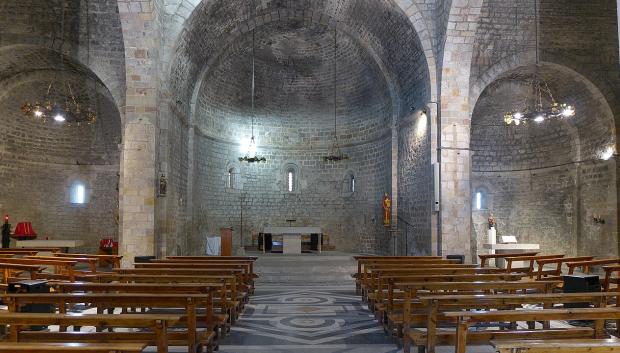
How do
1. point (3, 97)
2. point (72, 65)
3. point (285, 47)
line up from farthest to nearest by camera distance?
1. point (285, 47)
2. point (3, 97)
3. point (72, 65)

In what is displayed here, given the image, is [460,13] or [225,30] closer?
[460,13]

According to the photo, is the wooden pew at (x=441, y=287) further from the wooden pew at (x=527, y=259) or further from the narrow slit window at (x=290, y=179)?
the narrow slit window at (x=290, y=179)

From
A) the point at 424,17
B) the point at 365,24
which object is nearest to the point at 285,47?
the point at 365,24

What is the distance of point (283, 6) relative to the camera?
17719 millimetres

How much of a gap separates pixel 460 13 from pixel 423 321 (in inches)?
404

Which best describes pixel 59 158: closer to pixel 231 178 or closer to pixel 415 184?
pixel 231 178

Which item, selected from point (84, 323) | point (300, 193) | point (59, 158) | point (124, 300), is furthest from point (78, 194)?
point (84, 323)

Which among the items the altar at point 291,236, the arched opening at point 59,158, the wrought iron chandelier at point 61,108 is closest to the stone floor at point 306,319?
the altar at point 291,236

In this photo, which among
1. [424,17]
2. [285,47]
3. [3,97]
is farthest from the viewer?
[285,47]

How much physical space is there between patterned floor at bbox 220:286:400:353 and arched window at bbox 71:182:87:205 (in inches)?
488

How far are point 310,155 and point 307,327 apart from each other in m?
15.2

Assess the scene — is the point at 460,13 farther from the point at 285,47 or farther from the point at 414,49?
the point at 285,47

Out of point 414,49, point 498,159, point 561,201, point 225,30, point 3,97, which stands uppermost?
point 225,30

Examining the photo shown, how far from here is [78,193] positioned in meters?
19.8
